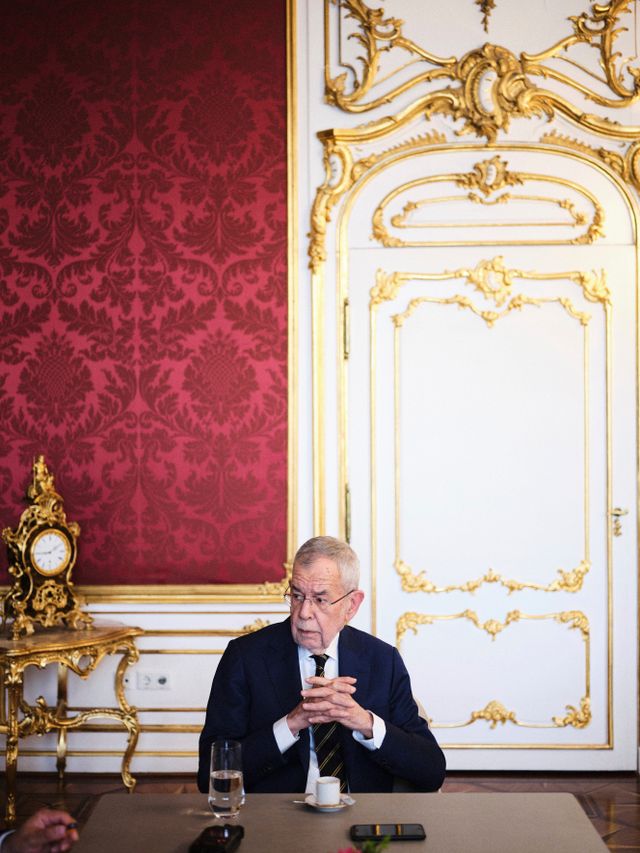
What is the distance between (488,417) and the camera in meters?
4.83

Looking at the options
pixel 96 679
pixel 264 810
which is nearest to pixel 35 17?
pixel 96 679

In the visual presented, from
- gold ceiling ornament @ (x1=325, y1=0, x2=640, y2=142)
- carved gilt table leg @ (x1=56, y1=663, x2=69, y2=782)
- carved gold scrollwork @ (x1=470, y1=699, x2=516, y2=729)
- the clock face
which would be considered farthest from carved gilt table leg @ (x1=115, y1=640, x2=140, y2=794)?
gold ceiling ornament @ (x1=325, y1=0, x2=640, y2=142)

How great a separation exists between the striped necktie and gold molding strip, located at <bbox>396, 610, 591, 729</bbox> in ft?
7.71

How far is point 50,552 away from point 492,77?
297 centimetres

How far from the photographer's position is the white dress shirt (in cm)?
240

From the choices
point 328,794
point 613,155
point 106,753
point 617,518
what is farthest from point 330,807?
point 613,155

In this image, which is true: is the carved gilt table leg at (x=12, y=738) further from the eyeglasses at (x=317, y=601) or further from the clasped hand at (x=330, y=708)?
the clasped hand at (x=330, y=708)

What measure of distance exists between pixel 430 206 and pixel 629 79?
110 centimetres

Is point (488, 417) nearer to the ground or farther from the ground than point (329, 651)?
farther from the ground

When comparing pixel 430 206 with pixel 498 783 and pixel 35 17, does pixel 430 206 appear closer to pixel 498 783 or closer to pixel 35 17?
pixel 35 17

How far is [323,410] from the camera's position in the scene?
4.82 m

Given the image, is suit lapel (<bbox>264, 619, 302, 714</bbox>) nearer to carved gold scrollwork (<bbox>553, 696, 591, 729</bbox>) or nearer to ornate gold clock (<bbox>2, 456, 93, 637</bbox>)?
ornate gold clock (<bbox>2, 456, 93, 637</bbox>)

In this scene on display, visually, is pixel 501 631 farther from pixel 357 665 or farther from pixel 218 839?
pixel 218 839

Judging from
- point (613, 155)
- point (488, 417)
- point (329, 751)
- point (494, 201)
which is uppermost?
point (613, 155)
